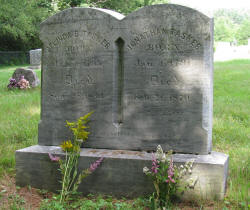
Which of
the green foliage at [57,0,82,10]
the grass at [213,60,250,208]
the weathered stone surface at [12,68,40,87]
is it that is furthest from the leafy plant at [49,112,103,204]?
the green foliage at [57,0,82,10]

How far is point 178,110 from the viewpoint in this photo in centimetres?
365

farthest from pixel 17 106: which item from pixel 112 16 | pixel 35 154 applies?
pixel 112 16

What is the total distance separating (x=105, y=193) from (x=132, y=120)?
0.83 m

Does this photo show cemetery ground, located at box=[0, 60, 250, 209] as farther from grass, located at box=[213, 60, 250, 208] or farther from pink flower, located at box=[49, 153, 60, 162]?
pink flower, located at box=[49, 153, 60, 162]

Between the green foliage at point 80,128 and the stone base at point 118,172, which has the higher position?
the green foliage at point 80,128

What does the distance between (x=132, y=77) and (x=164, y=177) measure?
3.97 feet

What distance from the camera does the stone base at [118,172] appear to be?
3320 millimetres

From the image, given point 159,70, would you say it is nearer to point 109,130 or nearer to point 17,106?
point 109,130

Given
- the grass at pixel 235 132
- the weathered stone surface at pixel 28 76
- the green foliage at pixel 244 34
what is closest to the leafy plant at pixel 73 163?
the grass at pixel 235 132

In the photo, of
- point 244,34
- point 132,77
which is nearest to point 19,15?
point 132,77

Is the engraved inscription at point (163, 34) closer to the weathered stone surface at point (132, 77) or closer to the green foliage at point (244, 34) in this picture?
the weathered stone surface at point (132, 77)

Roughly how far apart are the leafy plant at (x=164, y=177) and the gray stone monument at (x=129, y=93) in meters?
0.25

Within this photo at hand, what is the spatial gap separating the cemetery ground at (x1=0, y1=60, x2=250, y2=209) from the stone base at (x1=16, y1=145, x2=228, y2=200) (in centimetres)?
9

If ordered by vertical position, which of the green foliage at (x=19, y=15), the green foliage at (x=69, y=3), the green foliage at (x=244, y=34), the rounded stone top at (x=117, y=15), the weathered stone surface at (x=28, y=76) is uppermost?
the green foliage at (x=244, y=34)
